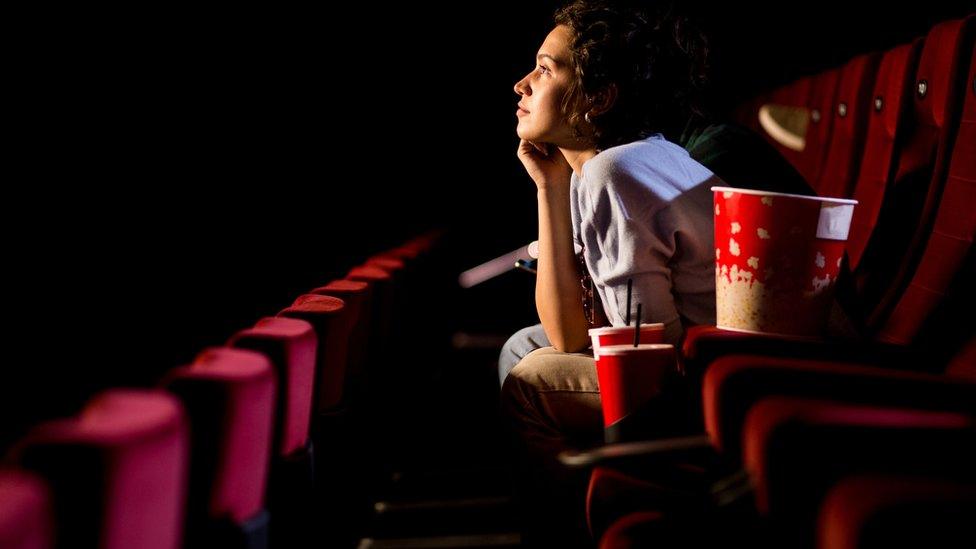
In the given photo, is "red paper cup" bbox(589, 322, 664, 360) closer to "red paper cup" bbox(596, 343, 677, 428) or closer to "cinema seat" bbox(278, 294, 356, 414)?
"red paper cup" bbox(596, 343, 677, 428)

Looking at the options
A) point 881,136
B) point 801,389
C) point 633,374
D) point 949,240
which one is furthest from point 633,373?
point 881,136

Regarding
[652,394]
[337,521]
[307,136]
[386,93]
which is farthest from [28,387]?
[386,93]

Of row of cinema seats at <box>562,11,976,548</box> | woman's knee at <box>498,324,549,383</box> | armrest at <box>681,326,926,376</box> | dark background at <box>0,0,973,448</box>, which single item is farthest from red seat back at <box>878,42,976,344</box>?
dark background at <box>0,0,973,448</box>

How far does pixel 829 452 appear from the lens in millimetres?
193

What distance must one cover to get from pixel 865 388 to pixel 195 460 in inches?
7.8

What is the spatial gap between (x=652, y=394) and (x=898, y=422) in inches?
5.9

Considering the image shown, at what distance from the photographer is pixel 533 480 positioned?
477mm

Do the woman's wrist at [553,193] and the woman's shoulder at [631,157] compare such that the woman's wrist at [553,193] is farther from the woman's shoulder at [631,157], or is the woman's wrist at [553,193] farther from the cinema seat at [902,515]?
the cinema seat at [902,515]

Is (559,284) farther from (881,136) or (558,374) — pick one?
(881,136)

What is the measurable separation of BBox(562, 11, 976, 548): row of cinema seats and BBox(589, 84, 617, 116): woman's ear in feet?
0.56

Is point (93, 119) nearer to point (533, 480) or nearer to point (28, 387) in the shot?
point (28, 387)

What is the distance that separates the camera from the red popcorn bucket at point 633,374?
348 mm

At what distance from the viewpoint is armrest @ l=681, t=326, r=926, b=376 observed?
1.02 ft

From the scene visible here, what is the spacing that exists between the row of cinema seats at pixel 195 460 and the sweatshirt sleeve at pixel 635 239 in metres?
0.14
